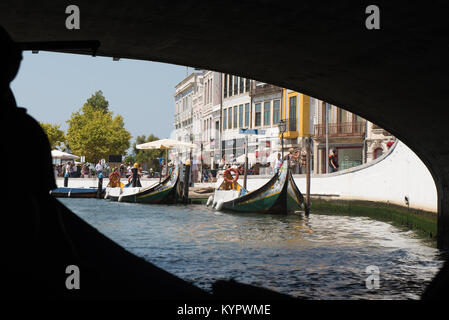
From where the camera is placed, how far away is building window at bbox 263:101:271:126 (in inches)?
1545

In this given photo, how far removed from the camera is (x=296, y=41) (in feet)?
21.8

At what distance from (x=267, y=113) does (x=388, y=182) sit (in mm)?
21341

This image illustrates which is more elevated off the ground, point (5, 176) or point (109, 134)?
point (109, 134)

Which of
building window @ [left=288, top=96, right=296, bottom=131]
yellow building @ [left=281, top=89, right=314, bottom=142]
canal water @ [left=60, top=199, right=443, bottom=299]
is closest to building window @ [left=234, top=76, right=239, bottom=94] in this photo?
yellow building @ [left=281, top=89, right=314, bottom=142]

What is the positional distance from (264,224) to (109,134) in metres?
40.3

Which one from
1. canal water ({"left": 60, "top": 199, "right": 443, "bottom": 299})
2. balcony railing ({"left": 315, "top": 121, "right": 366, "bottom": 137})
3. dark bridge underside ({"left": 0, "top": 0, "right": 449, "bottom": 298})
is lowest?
canal water ({"left": 60, "top": 199, "right": 443, "bottom": 299})

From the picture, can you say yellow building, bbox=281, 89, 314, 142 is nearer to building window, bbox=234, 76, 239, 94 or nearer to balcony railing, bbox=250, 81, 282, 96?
balcony railing, bbox=250, 81, 282, 96

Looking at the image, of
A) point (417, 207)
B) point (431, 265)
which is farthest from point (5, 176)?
point (417, 207)

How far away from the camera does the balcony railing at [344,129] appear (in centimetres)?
3166

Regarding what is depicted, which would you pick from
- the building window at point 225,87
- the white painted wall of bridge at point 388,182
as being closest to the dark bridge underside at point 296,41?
the white painted wall of bridge at point 388,182

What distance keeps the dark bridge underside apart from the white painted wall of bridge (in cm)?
584

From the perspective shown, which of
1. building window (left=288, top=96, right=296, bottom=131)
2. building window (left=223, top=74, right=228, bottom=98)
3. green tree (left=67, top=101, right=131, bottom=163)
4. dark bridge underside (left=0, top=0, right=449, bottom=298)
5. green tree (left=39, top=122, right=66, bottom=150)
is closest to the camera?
dark bridge underside (left=0, top=0, right=449, bottom=298)

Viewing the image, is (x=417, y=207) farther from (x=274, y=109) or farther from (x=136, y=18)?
(x=274, y=109)
